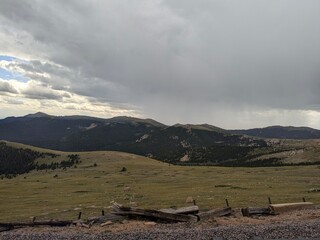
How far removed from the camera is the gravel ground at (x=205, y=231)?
23.6m

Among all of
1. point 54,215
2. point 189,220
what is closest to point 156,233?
point 189,220

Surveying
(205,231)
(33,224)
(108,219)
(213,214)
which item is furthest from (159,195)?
(205,231)

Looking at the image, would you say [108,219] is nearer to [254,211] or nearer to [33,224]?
[33,224]

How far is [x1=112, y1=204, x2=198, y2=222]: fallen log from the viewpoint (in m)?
31.2

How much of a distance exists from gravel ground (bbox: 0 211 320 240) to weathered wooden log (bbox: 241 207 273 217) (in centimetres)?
118

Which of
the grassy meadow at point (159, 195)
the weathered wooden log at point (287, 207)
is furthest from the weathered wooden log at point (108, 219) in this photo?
the weathered wooden log at point (287, 207)

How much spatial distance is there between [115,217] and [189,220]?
618 centimetres

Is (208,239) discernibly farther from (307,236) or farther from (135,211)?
(135,211)

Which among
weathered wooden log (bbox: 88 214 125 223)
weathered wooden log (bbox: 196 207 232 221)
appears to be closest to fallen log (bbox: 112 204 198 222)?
weathered wooden log (bbox: 88 214 125 223)

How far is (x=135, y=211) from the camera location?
32531 mm

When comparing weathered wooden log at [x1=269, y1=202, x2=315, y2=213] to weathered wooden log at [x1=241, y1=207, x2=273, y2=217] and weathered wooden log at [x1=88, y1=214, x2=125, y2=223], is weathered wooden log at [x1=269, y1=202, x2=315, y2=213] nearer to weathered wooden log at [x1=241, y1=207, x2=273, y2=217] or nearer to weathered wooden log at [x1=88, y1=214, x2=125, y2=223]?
weathered wooden log at [x1=241, y1=207, x2=273, y2=217]

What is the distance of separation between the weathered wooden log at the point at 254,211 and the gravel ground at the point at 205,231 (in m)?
1.18

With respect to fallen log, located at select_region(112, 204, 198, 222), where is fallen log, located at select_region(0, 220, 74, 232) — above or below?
below

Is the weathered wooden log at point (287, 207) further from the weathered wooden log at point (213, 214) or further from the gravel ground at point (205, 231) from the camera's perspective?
the weathered wooden log at point (213, 214)
